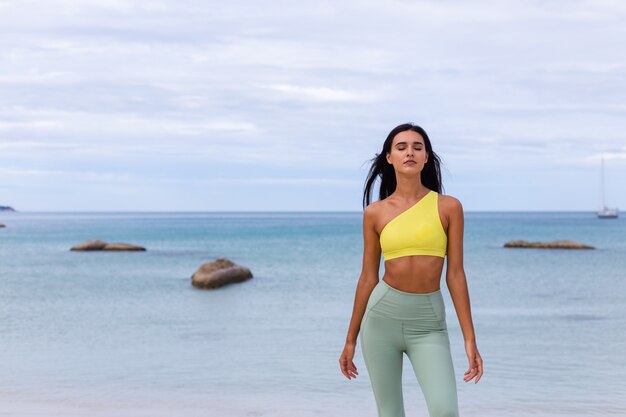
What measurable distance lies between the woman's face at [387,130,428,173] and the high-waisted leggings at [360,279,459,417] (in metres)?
0.65

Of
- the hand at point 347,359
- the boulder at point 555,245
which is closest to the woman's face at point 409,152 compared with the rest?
the hand at point 347,359

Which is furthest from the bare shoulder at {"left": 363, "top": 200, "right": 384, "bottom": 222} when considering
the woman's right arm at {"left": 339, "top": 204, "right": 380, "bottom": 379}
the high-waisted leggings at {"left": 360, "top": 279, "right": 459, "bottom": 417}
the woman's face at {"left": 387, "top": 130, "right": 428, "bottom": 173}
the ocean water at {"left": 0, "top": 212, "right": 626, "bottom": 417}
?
the ocean water at {"left": 0, "top": 212, "right": 626, "bottom": 417}

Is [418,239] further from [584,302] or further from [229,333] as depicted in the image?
[584,302]

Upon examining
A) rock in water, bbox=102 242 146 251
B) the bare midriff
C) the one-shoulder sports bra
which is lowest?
rock in water, bbox=102 242 146 251

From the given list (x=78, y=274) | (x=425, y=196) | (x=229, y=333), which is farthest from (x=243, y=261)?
(x=425, y=196)

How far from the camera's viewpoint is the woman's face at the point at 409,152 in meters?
4.75

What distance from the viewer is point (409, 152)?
4738 millimetres

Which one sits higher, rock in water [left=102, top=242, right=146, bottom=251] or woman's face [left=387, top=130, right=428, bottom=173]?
woman's face [left=387, top=130, right=428, bottom=173]

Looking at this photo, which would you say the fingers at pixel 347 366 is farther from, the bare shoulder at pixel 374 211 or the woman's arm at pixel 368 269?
the bare shoulder at pixel 374 211

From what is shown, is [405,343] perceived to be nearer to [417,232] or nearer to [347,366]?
[347,366]

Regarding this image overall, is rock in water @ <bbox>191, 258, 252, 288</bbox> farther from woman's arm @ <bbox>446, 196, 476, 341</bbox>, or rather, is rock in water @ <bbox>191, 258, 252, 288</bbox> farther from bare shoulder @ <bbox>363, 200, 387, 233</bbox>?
woman's arm @ <bbox>446, 196, 476, 341</bbox>

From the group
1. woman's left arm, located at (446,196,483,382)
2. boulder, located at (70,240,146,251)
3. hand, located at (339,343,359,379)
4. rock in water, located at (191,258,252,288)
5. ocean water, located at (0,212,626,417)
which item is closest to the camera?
woman's left arm, located at (446,196,483,382)

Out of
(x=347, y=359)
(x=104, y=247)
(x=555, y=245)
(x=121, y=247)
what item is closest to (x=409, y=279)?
(x=347, y=359)

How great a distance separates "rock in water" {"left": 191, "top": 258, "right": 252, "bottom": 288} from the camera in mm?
29891
